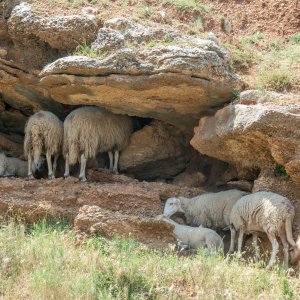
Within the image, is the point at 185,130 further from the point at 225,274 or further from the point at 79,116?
the point at 225,274

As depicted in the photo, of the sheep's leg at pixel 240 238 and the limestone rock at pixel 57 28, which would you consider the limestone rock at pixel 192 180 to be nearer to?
the sheep's leg at pixel 240 238

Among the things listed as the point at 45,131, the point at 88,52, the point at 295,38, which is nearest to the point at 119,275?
the point at 88,52

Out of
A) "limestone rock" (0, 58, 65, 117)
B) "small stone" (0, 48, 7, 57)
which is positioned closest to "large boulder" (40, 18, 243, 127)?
"limestone rock" (0, 58, 65, 117)

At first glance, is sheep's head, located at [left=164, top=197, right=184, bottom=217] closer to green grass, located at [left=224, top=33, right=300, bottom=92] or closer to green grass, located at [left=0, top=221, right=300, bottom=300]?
green grass, located at [left=0, top=221, right=300, bottom=300]

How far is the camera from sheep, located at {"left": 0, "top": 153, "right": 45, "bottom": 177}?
45.0 ft

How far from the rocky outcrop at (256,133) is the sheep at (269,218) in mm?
621

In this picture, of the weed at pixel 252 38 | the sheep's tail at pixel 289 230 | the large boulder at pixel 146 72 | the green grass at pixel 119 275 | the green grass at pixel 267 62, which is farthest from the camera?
the weed at pixel 252 38

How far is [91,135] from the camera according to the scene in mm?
13312

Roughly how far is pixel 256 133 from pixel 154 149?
125 inches

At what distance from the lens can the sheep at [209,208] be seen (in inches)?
467

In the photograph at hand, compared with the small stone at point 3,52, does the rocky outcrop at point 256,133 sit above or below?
below

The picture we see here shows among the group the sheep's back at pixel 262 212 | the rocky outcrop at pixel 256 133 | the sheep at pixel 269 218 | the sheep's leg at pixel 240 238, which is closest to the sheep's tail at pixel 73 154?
the rocky outcrop at pixel 256 133

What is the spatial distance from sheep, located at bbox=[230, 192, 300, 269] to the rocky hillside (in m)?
0.57

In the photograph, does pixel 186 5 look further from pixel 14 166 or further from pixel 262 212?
pixel 262 212
